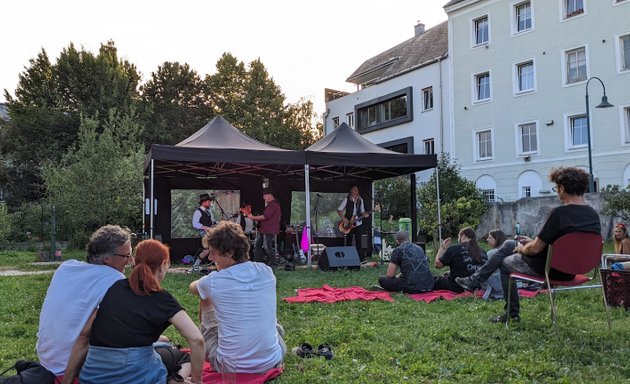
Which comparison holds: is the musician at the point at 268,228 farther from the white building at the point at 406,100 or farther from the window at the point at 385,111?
the window at the point at 385,111

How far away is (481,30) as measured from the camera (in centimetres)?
2666

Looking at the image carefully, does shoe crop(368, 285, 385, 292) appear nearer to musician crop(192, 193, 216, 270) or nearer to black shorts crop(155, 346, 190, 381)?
musician crop(192, 193, 216, 270)

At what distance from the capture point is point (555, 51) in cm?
2345

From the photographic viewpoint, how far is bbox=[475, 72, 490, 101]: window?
26.2 meters

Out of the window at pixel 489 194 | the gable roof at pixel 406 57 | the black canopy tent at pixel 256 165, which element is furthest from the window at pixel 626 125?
the black canopy tent at pixel 256 165

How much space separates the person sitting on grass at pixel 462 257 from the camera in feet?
24.9

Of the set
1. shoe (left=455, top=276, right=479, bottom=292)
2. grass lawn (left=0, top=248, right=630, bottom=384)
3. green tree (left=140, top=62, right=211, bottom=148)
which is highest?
green tree (left=140, top=62, right=211, bottom=148)

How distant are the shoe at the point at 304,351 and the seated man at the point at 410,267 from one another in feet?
11.6

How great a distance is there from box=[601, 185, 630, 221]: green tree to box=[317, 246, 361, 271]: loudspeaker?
919 centimetres

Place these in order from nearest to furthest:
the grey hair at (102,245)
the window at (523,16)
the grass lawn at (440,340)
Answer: the grey hair at (102,245), the grass lawn at (440,340), the window at (523,16)

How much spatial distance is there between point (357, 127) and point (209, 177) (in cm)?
2020

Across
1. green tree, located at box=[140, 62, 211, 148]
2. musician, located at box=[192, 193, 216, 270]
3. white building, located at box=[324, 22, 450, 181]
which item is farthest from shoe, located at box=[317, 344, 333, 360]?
green tree, located at box=[140, 62, 211, 148]

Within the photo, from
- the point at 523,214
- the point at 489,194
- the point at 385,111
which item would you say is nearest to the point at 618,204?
the point at 523,214

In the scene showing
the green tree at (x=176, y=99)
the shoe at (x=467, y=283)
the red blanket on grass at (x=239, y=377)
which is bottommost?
the red blanket on grass at (x=239, y=377)
